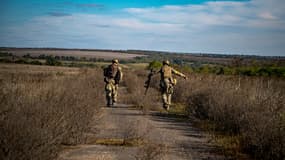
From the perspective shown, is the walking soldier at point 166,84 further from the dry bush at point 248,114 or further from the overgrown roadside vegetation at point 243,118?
the dry bush at point 248,114

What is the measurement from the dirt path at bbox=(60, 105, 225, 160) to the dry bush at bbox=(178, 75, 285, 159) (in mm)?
873

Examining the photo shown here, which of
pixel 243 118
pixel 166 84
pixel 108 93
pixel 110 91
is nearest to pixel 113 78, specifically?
pixel 110 91

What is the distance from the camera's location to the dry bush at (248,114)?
29.6ft

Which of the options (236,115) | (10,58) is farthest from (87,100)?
(10,58)

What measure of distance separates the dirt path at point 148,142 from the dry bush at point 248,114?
873mm

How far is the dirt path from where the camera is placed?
904cm

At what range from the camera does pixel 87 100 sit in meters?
12.3

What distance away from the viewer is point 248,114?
11203 millimetres

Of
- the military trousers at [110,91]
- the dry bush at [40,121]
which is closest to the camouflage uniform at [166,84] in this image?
the military trousers at [110,91]

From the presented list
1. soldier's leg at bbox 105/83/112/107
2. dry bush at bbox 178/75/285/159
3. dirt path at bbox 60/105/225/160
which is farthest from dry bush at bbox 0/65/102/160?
soldier's leg at bbox 105/83/112/107

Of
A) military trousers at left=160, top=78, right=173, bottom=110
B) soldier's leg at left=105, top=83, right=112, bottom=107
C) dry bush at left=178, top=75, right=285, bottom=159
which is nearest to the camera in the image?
dry bush at left=178, top=75, right=285, bottom=159

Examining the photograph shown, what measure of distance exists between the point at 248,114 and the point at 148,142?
284 cm

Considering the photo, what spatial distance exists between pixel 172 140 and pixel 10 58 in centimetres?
2033

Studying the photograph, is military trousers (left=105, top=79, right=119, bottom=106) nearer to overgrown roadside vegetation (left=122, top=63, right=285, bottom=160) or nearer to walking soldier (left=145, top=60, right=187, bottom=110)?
overgrown roadside vegetation (left=122, top=63, right=285, bottom=160)
